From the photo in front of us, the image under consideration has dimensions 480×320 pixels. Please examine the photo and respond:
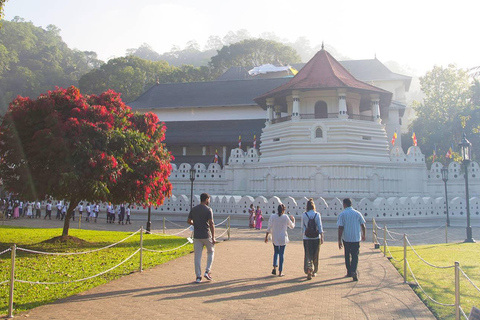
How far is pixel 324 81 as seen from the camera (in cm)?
3153

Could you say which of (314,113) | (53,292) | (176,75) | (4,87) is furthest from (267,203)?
(4,87)

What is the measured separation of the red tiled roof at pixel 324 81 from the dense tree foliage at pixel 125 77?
1111 inches

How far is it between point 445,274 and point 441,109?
46.6 metres

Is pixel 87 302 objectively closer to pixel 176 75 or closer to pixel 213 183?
pixel 213 183

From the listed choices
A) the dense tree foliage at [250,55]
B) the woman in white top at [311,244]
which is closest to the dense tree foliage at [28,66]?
the dense tree foliage at [250,55]

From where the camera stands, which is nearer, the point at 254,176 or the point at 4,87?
the point at 254,176

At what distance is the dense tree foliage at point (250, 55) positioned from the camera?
7438 centimetres

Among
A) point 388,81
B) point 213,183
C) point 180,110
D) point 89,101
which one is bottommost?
point 213,183

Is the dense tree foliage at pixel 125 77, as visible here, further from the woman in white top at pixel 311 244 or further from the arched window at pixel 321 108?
the woman in white top at pixel 311 244

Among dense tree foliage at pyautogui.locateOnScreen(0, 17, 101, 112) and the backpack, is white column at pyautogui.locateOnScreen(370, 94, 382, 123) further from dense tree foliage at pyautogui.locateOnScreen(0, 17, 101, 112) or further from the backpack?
dense tree foliage at pyautogui.locateOnScreen(0, 17, 101, 112)

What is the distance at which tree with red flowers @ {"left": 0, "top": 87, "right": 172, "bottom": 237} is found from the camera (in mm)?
12414

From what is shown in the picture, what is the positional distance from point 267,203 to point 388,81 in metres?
39.0

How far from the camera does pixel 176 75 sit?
65.0 metres

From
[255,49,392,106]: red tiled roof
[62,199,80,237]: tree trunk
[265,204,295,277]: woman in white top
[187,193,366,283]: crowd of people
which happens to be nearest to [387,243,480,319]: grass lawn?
[187,193,366,283]: crowd of people
